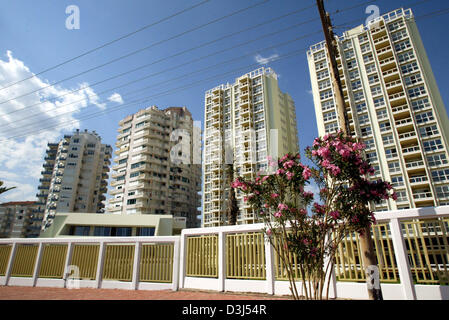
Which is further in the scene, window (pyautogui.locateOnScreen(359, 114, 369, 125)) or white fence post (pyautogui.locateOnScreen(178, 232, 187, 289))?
window (pyautogui.locateOnScreen(359, 114, 369, 125))

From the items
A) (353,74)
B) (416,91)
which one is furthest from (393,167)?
(353,74)

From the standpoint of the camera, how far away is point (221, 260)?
9.80 m

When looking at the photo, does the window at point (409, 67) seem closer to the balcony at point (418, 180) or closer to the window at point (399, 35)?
the window at point (399, 35)

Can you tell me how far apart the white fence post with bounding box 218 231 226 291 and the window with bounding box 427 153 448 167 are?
132ft

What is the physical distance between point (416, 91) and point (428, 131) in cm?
703

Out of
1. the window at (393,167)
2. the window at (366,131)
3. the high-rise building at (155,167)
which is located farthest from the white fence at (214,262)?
the high-rise building at (155,167)

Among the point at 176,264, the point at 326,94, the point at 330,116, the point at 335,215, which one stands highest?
the point at 326,94

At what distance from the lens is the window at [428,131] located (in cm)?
3719

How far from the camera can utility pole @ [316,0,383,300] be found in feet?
19.1

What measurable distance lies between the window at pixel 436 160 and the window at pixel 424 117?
5.86 meters

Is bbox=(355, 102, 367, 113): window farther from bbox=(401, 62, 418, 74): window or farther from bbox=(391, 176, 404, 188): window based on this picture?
bbox=(391, 176, 404, 188): window

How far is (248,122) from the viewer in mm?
55969

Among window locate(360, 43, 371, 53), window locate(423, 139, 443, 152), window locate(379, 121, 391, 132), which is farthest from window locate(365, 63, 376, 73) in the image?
window locate(423, 139, 443, 152)

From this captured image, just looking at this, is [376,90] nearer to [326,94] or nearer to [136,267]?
[326,94]
